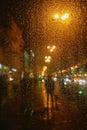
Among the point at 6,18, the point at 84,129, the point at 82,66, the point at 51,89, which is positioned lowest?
the point at 84,129

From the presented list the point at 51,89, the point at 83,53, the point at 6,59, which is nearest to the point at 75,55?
the point at 83,53

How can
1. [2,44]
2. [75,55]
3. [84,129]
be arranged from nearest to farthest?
1. [84,129]
2. [2,44]
3. [75,55]

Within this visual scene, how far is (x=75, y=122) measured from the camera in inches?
463

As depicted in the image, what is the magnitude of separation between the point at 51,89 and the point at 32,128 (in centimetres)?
734

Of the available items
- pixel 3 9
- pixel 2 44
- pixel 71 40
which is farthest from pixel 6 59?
pixel 71 40

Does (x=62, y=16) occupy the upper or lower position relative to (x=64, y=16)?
upper

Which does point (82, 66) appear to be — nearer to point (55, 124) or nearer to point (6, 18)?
point (6, 18)

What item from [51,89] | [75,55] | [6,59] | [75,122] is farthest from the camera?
[75,55]

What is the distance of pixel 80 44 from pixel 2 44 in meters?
12.3

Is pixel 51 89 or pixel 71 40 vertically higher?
pixel 71 40

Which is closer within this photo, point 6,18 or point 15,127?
point 15,127

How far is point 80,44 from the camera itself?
156 feet

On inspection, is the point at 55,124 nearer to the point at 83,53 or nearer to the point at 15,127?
the point at 15,127

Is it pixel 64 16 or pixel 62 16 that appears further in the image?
pixel 62 16
